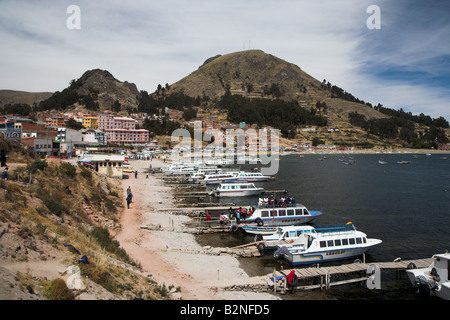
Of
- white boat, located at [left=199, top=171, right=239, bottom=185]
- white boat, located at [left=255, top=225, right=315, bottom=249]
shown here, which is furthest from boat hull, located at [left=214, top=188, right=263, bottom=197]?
white boat, located at [left=255, top=225, right=315, bottom=249]

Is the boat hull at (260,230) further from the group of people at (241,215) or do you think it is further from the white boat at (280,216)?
the group of people at (241,215)

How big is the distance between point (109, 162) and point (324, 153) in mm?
139532

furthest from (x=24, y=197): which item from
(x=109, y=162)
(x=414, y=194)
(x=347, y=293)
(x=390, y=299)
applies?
(x=414, y=194)

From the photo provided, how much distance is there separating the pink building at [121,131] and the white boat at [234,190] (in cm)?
10704

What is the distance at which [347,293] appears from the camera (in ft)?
63.9

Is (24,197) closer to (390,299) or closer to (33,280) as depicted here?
(33,280)

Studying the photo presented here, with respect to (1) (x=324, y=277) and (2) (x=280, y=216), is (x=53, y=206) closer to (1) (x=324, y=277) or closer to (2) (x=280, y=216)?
(1) (x=324, y=277)

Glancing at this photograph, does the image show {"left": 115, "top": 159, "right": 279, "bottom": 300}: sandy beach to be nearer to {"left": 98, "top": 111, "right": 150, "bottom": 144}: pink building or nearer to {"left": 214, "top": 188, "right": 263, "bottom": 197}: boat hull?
{"left": 214, "top": 188, "right": 263, "bottom": 197}: boat hull

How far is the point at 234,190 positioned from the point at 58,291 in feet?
140

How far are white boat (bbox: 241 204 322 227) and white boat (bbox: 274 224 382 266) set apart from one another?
7581mm

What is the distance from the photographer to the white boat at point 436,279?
18322mm

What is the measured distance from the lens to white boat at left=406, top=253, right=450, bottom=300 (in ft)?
60.1
